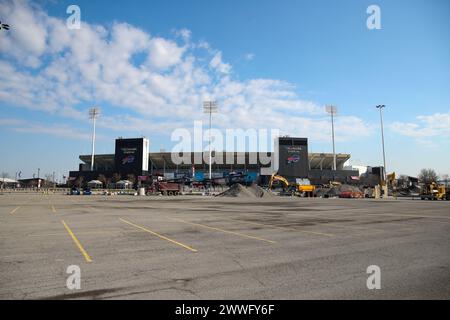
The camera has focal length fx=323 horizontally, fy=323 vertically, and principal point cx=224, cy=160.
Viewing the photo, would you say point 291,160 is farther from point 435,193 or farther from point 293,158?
point 435,193

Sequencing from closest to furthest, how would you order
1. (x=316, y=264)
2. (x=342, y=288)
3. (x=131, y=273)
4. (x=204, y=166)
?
(x=342, y=288)
(x=131, y=273)
(x=316, y=264)
(x=204, y=166)

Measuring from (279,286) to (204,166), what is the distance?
5564 inches

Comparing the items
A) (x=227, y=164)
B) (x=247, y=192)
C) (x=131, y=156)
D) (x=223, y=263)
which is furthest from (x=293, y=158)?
(x=223, y=263)

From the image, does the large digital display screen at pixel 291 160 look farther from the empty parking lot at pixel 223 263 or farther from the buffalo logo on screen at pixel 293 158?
the empty parking lot at pixel 223 263

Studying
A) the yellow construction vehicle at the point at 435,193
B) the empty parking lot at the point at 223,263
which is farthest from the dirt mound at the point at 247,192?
the empty parking lot at the point at 223,263

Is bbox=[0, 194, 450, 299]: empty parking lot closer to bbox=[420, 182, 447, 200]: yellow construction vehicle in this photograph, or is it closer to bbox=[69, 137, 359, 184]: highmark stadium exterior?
bbox=[420, 182, 447, 200]: yellow construction vehicle

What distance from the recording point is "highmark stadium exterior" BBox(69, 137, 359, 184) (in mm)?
132250

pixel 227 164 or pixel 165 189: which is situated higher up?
pixel 227 164

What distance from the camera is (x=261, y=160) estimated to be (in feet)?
468

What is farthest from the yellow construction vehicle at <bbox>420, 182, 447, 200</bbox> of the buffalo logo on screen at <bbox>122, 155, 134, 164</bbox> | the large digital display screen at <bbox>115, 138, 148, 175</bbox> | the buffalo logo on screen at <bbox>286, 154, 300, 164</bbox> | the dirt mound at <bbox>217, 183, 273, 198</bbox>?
the buffalo logo on screen at <bbox>122, 155, 134, 164</bbox>

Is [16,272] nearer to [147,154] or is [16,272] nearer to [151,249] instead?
[151,249]

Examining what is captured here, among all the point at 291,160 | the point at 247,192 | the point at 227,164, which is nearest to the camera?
the point at 247,192

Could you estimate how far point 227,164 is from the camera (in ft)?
490
